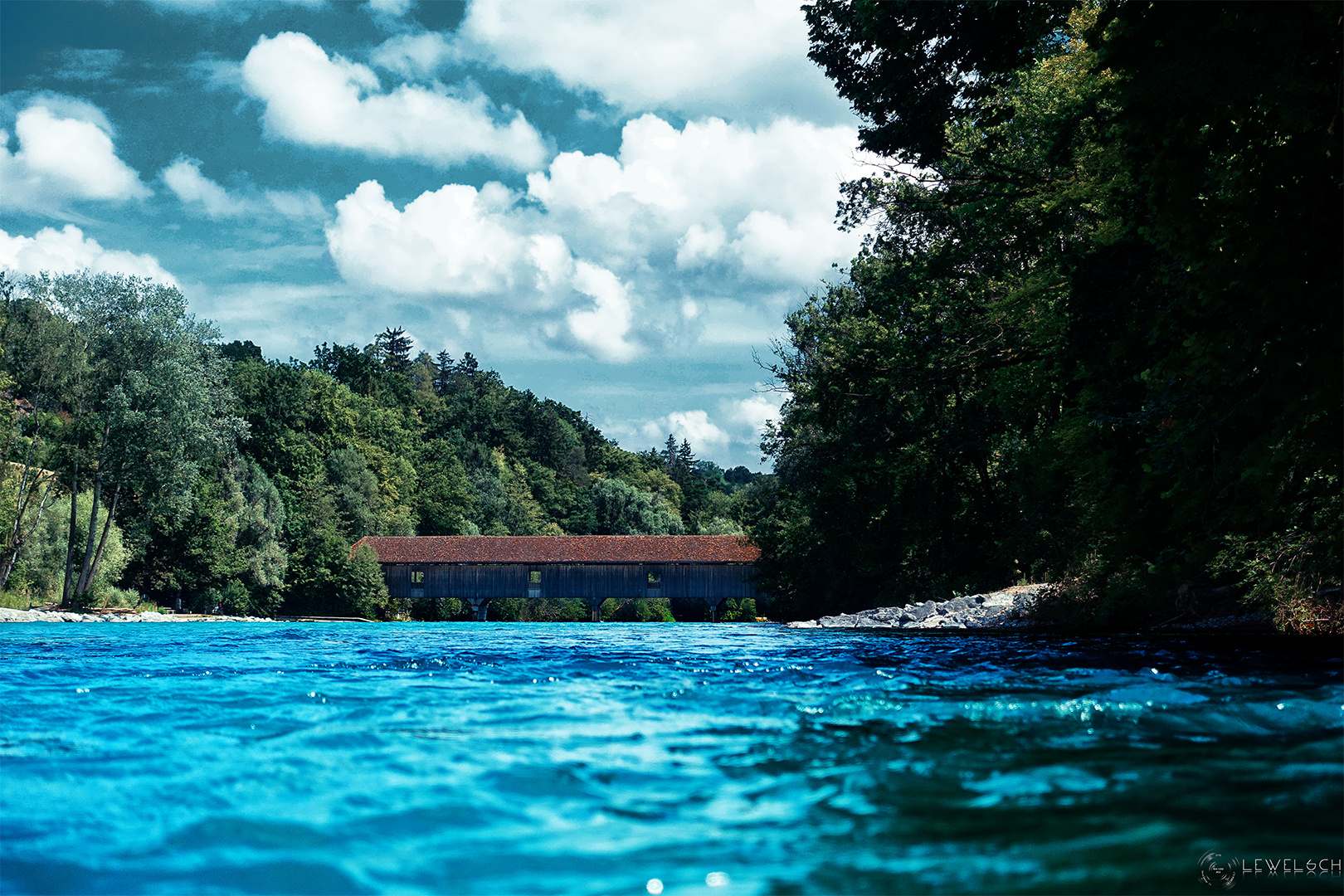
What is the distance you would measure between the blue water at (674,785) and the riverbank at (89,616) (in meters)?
24.5

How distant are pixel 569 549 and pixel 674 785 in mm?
42914

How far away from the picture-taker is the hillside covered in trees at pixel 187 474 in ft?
114

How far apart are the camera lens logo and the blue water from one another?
3cm

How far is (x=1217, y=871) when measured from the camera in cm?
261

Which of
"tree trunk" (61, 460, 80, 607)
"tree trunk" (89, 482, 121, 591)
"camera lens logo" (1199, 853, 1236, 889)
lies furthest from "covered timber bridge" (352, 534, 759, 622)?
"camera lens logo" (1199, 853, 1236, 889)

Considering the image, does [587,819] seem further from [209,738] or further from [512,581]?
[512,581]

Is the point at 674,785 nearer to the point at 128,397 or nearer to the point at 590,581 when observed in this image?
the point at 128,397

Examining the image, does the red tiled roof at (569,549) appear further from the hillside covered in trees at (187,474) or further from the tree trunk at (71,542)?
the tree trunk at (71,542)

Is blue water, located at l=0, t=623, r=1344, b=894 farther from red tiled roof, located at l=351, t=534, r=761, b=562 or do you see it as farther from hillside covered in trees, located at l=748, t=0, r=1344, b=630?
red tiled roof, located at l=351, t=534, r=761, b=562

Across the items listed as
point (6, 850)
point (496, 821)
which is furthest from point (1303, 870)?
point (6, 850)

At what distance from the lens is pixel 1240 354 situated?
26.5ft

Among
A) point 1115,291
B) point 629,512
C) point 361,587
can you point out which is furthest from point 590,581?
point 1115,291

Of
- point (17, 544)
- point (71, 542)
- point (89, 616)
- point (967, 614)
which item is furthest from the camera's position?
point (17, 544)

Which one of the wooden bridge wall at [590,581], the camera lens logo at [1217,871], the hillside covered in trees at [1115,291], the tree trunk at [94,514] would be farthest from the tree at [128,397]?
the camera lens logo at [1217,871]
